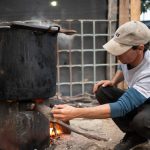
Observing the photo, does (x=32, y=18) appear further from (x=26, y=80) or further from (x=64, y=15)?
(x=26, y=80)

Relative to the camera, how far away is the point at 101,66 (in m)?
6.59

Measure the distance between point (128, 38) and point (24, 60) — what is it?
0.95m

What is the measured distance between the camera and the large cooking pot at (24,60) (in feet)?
11.5

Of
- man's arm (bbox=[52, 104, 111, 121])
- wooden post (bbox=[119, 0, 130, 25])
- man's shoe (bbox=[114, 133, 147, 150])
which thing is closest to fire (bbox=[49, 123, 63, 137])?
man's shoe (bbox=[114, 133, 147, 150])

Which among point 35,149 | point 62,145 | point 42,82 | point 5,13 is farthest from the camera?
point 5,13

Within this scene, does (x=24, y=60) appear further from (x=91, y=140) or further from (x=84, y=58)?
(x=84, y=58)

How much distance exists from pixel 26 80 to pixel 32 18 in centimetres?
286

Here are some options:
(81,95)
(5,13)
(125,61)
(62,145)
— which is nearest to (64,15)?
(5,13)

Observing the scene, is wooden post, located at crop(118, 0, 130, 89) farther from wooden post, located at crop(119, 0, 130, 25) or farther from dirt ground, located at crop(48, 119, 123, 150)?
dirt ground, located at crop(48, 119, 123, 150)

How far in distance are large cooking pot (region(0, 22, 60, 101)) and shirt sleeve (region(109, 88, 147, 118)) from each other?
2.72 feet

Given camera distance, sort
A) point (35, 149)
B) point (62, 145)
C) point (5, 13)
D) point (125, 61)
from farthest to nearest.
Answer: point (5, 13) < point (62, 145) < point (35, 149) < point (125, 61)

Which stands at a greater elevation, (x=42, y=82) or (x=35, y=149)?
(x=42, y=82)

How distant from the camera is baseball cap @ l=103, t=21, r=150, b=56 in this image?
3.32m

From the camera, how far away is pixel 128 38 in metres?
3.33
